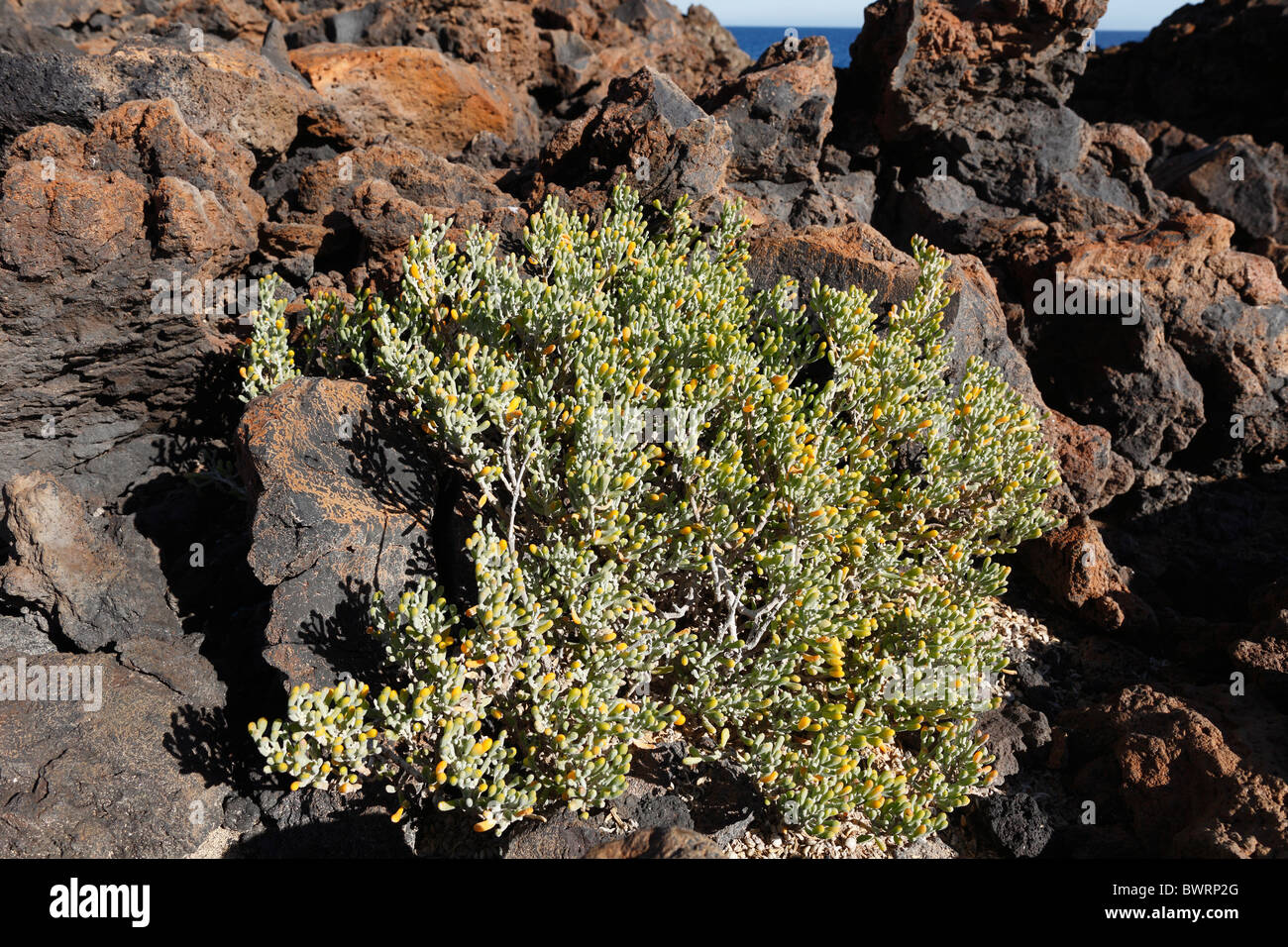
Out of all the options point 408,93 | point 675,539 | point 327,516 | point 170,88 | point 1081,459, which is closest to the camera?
point 327,516

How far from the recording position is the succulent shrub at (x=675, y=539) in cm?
575

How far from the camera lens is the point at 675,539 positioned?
21.6ft

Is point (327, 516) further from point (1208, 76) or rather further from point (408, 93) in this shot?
point (1208, 76)

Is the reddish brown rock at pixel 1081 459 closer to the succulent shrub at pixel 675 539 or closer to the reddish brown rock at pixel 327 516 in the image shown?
the succulent shrub at pixel 675 539

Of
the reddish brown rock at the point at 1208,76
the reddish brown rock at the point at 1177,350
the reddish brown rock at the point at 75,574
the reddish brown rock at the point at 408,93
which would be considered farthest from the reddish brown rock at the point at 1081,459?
the reddish brown rock at the point at 1208,76

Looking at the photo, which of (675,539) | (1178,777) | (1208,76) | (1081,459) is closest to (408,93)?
(675,539)

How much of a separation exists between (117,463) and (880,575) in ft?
24.1

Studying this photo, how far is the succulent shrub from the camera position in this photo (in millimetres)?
5746

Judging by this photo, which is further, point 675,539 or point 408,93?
point 408,93

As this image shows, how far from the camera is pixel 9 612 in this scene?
7.10 m

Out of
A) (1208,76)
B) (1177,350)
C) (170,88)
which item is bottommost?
(1177,350)

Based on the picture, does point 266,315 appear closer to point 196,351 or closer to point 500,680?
point 196,351

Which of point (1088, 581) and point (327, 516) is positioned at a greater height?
point (327, 516)

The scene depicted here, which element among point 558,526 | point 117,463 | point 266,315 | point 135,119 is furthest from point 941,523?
point 135,119
